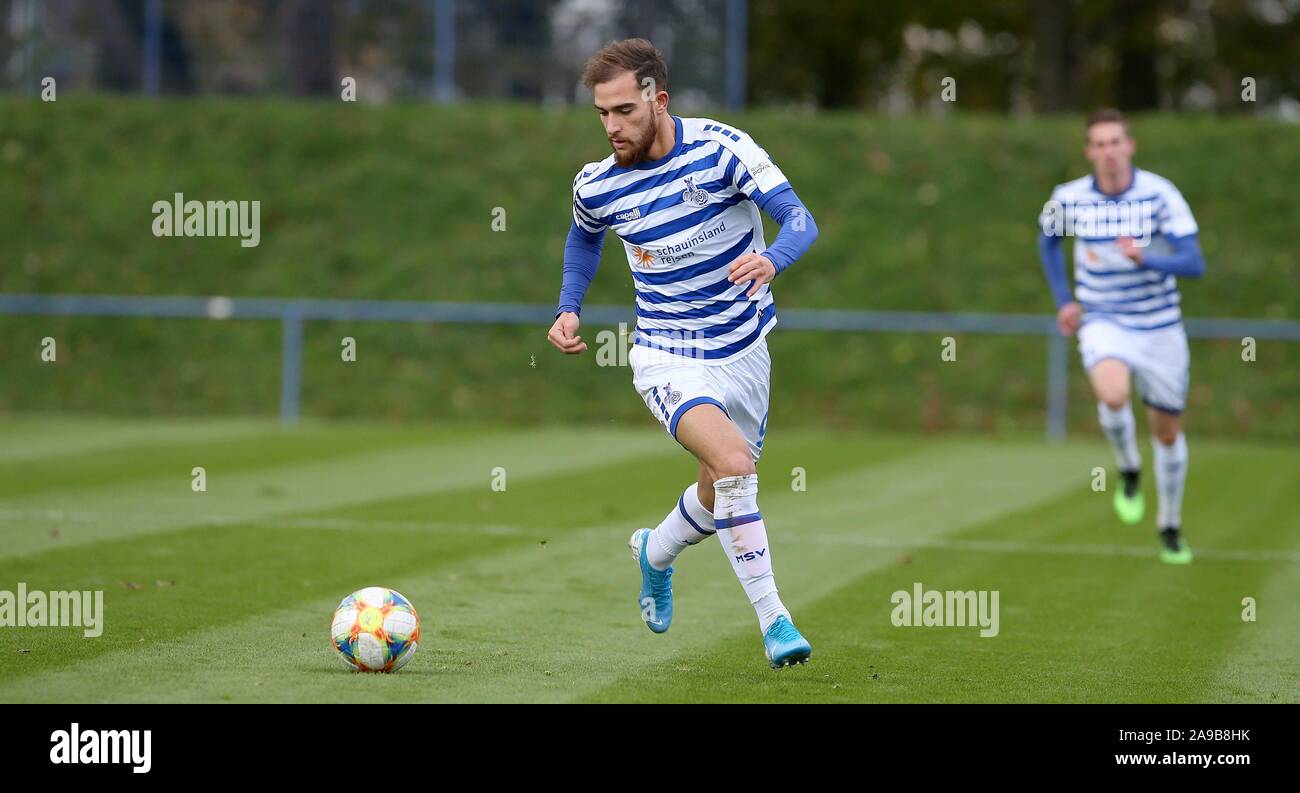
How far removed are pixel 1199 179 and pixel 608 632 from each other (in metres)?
17.2

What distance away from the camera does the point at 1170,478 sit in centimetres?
1174

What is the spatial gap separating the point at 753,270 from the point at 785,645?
4.65 feet

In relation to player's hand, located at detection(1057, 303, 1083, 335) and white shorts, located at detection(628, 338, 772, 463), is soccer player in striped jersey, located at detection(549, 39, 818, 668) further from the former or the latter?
player's hand, located at detection(1057, 303, 1083, 335)

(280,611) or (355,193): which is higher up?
(355,193)

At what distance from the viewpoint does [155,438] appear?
61.7 ft

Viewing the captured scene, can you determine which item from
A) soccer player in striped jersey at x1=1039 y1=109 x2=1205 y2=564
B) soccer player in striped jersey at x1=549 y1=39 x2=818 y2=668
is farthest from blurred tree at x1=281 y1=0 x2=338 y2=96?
soccer player in striped jersey at x1=549 y1=39 x2=818 y2=668

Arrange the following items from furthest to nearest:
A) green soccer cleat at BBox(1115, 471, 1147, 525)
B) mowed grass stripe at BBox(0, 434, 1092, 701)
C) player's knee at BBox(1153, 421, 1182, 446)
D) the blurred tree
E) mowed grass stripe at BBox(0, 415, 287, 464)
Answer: the blurred tree < mowed grass stripe at BBox(0, 415, 287, 464) < green soccer cleat at BBox(1115, 471, 1147, 525) < player's knee at BBox(1153, 421, 1182, 446) < mowed grass stripe at BBox(0, 434, 1092, 701)

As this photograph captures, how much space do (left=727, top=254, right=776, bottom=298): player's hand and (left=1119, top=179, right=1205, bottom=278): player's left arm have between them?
4.67m

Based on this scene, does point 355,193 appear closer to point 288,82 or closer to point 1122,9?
point 288,82

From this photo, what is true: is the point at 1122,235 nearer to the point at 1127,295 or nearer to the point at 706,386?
the point at 1127,295

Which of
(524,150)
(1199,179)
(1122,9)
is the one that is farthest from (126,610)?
(1122,9)

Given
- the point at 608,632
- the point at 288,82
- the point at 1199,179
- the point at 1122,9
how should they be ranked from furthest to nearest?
1. the point at 1122,9
2. the point at 288,82
3. the point at 1199,179
4. the point at 608,632

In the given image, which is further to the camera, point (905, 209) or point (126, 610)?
point (905, 209)
